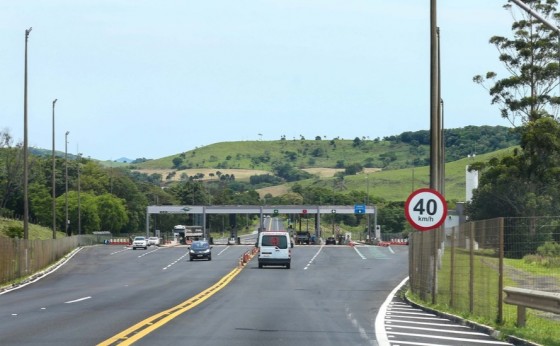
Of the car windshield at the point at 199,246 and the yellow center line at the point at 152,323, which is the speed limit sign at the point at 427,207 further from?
the car windshield at the point at 199,246

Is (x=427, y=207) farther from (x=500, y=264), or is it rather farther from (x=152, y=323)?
(x=152, y=323)

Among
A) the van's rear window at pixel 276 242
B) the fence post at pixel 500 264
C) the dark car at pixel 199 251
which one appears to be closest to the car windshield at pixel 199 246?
the dark car at pixel 199 251

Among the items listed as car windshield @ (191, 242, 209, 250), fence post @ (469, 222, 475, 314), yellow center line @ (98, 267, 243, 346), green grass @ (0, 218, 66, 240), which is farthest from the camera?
green grass @ (0, 218, 66, 240)

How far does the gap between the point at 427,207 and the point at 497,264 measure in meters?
5.59

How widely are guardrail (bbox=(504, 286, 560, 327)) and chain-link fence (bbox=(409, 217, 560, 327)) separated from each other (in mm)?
288

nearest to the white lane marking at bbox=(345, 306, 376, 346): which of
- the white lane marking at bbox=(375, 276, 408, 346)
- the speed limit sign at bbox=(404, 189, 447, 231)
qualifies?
the white lane marking at bbox=(375, 276, 408, 346)

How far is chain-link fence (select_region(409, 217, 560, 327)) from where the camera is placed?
17328 millimetres

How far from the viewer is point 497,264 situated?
19812mm

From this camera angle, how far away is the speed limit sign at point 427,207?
25141mm

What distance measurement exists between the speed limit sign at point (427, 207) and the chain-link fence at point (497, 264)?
0.60m

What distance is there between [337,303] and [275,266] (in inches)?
1338

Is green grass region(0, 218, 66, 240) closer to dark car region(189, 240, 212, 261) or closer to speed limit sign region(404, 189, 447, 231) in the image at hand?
dark car region(189, 240, 212, 261)

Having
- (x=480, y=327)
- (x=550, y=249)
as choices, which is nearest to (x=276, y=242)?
(x=480, y=327)

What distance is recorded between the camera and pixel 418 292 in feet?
104
